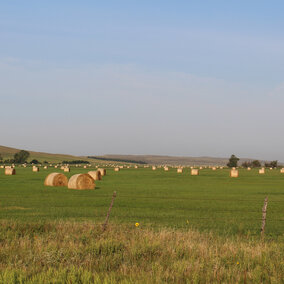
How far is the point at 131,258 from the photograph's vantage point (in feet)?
33.2

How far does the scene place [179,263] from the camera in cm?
926

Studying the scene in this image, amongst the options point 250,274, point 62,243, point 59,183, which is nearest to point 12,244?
point 62,243

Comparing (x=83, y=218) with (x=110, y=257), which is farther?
(x=83, y=218)

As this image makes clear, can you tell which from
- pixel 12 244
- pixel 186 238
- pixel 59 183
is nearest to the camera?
pixel 12 244

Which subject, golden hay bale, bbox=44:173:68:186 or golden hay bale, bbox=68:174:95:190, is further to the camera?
golden hay bale, bbox=44:173:68:186

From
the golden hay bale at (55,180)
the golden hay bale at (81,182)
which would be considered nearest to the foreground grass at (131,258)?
the golden hay bale at (81,182)

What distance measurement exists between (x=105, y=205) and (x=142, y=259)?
12958 millimetres

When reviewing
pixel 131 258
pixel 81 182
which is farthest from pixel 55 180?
pixel 131 258

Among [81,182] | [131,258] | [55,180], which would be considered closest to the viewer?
[131,258]

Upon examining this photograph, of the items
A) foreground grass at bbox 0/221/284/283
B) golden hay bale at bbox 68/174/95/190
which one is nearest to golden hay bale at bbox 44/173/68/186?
golden hay bale at bbox 68/174/95/190

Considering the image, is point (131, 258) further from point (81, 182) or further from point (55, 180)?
point (55, 180)

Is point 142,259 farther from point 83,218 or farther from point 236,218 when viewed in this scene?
point 236,218

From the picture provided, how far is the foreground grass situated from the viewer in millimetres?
8539

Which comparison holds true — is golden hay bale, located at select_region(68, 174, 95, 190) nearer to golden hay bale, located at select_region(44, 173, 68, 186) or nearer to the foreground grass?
golden hay bale, located at select_region(44, 173, 68, 186)
